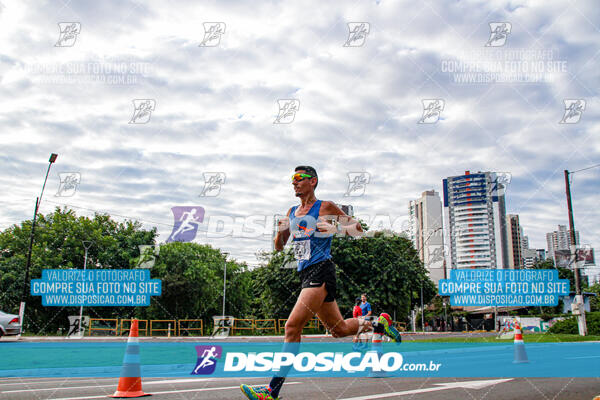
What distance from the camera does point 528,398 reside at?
4.69m

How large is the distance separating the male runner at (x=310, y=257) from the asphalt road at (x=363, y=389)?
2.95 feet

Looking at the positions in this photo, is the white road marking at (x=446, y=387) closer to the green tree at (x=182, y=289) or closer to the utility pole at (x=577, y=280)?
the utility pole at (x=577, y=280)

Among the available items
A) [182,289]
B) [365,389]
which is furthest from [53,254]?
[365,389]

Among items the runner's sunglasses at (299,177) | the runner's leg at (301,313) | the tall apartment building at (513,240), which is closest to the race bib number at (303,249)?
the runner's leg at (301,313)

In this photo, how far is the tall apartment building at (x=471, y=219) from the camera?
172 meters

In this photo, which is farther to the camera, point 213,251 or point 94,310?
point 213,251

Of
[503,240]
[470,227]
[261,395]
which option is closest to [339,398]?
[261,395]

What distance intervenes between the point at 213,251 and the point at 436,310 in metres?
43.8

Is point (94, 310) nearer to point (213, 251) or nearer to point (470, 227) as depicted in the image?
point (213, 251)

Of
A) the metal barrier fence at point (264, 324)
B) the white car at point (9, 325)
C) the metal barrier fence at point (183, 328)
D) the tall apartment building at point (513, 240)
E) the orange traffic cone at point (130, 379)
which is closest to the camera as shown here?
the orange traffic cone at point (130, 379)

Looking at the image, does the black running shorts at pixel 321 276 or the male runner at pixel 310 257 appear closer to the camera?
the male runner at pixel 310 257

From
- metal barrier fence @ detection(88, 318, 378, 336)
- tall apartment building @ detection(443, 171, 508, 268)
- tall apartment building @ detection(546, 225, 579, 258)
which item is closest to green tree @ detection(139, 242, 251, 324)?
metal barrier fence @ detection(88, 318, 378, 336)

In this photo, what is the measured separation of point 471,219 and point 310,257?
644 ft

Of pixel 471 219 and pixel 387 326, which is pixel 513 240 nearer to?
pixel 471 219
